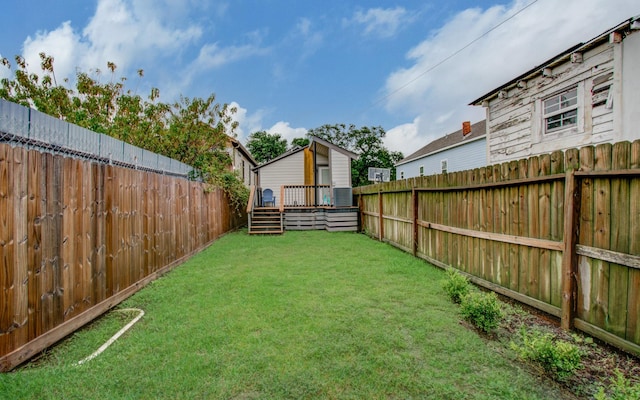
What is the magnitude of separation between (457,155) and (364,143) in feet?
74.7

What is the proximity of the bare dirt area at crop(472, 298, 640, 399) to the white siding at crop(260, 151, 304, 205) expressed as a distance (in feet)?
50.6

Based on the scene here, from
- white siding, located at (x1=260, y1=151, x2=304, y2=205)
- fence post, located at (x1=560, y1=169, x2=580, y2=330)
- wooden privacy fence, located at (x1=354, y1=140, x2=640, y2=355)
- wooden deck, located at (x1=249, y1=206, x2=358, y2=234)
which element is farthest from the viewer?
white siding, located at (x1=260, y1=151, x2=304, y2=205)

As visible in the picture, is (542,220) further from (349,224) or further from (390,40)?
(390,40)

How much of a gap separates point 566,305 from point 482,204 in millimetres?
1890

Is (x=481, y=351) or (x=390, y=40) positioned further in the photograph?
(x=390, y=40)

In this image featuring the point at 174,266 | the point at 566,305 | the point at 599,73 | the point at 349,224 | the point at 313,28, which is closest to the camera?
the point at 566,305

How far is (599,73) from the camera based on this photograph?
6.70 meters

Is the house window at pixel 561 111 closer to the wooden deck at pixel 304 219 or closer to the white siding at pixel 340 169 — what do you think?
the wooden deck at pixel 304 219

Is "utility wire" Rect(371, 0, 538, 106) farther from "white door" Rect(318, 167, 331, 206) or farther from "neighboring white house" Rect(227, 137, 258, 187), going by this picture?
"neighboring white house" Rect(227, 137, 258, 187)

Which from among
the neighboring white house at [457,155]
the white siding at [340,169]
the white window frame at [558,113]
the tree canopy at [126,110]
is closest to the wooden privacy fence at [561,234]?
the white window frame at [558,113]

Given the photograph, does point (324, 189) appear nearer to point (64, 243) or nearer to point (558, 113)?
point (558, 113)

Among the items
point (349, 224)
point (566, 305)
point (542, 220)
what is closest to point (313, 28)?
point (349, 224)

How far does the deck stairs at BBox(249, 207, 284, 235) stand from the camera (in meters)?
11.7

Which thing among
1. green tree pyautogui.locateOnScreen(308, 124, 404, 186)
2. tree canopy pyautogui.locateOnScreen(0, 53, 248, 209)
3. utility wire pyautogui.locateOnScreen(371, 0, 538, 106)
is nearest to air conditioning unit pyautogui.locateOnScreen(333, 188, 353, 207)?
tree canopy pyautogui.locateOnScreen(0, 53, 248, 209)
